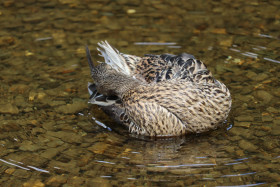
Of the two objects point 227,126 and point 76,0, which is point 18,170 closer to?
point 227,126

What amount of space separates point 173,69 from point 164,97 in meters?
0.77

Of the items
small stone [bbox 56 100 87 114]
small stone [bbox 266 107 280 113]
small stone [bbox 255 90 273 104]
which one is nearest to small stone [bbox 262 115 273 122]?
small stone [bbox 266 107 280 113]

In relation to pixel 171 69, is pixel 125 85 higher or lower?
lower

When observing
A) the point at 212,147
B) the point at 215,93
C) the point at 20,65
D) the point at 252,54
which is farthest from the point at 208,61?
the point at 20,65

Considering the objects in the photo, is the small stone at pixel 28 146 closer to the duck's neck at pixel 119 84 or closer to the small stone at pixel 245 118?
the duck's neck at pixel 119 84

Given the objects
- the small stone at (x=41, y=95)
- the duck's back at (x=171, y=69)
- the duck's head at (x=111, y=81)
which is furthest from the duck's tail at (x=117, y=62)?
the small stone at (x=41, y=95)

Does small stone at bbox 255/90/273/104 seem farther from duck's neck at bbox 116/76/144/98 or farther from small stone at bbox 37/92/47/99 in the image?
small stone at bbox 37/92/47/99

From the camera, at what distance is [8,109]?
311 inches

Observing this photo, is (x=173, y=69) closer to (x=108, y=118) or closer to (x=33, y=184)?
(x=108, y=118)

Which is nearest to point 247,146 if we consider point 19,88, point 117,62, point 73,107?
point 117,62

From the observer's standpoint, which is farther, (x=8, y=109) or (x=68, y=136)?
(x=8, y=109)

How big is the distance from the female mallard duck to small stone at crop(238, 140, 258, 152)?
490mm

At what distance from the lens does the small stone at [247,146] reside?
6761mm

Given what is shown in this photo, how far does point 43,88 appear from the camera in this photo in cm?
850
